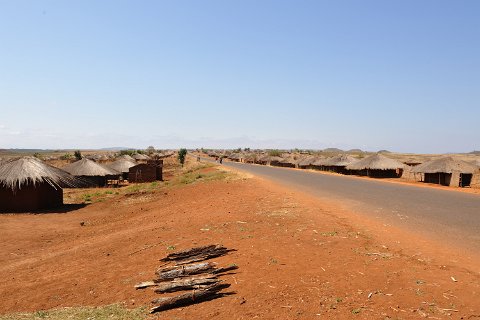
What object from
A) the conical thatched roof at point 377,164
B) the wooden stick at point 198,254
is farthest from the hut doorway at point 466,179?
the wooden stick at point 198,254

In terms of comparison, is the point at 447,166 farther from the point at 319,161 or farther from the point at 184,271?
the point at 184,271

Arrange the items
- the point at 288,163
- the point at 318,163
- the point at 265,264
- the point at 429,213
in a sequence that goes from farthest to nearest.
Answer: the point at 288,163, the point at 318,163, the point at 429,213, the point at 265,264

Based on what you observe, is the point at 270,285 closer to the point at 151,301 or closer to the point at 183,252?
the point at 151,301

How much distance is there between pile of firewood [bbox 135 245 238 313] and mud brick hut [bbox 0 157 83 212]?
1682 cm

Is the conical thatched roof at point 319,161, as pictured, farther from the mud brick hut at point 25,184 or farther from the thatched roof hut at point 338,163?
the mud brick hut at point 25,184

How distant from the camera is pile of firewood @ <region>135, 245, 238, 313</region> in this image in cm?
684

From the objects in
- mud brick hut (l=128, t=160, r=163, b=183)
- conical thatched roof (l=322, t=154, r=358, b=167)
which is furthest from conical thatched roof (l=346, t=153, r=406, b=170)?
mud brick hut (l=128, t=160, r=163, b=183)

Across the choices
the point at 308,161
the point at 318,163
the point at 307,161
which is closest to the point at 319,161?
the point at 318,163

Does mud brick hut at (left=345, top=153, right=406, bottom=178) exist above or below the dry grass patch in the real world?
above

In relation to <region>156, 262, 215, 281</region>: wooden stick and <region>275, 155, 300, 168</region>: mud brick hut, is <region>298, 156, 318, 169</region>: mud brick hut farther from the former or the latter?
<region>156, 262, 215, 281</region>: wooden stick

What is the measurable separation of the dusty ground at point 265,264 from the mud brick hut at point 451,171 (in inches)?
824

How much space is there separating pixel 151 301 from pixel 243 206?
942cm

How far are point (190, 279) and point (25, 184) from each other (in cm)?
1955

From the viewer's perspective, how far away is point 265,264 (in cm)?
834
